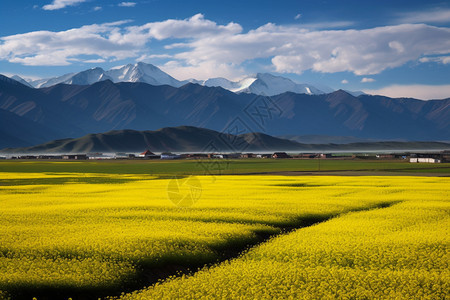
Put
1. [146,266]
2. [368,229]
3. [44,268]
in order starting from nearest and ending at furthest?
[44,268] < [146,266] < [368,229]

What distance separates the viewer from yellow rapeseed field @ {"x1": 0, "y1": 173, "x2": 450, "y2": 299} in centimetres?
1584

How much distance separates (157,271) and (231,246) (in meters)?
4.90

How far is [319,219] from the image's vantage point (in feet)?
103

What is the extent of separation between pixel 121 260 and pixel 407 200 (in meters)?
30.1

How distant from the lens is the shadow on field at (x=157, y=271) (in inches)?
620

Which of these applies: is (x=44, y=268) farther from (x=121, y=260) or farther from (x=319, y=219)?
A: (x=319, y=219)

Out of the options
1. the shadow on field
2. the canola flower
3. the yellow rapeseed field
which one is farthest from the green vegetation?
the canola flower

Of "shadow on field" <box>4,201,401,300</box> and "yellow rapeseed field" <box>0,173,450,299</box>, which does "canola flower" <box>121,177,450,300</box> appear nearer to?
"yellow rapeseed field" <box>0,173,450,299</box>

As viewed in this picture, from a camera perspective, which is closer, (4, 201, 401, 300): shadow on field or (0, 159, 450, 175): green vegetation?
(4, 201, 401, 300): shadow on field

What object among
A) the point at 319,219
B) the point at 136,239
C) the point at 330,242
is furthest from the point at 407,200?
the point at 136,239

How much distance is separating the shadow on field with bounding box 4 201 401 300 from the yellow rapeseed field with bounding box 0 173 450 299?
0.29 ft

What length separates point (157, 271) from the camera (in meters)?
19.0

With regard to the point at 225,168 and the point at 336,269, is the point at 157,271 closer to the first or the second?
the point at 336,269

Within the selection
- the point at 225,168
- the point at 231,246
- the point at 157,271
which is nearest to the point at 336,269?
the point at 231,246
